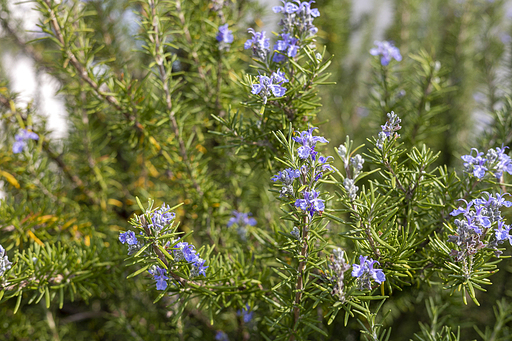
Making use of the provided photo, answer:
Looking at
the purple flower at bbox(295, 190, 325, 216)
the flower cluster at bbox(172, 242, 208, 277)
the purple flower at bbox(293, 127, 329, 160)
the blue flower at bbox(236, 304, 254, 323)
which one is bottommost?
the blue flower at bbox(236, 304, 254, 323)

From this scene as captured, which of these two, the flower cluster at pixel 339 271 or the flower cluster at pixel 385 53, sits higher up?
the flower cluster at pixel 385 53

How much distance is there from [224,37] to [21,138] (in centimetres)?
61

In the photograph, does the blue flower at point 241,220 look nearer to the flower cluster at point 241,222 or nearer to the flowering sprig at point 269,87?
the flower cluster at point 241,222

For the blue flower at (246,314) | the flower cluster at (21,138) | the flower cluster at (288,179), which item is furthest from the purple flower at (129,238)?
the flower cluster at (21,138)

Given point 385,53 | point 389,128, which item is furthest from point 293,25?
point 385,53

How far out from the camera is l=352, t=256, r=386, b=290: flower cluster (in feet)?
1.59

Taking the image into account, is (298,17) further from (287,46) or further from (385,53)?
(385,53)

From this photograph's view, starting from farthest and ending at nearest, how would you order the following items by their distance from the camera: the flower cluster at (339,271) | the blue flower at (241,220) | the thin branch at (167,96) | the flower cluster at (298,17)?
the blue flower at (241,220) < the thin branch at (167,96) < the flower cluster at (298,17) < the flower cluster at (339,271)

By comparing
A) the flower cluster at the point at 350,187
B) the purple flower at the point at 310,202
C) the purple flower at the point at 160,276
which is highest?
the flower cluster at the point at 350,187

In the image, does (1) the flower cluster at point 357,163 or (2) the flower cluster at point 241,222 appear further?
(2) the flower cluster at point 241,222

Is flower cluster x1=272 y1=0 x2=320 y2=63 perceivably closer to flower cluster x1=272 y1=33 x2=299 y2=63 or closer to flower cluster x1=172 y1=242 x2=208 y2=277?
flower cluster x1=272 y1=33 x2=299 y2=63

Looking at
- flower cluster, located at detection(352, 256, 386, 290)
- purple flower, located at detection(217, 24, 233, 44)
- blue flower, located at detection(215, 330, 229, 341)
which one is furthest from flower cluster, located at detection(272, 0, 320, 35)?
blue flower, located at detection(215, 330, 229, 341)

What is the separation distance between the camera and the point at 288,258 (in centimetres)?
76

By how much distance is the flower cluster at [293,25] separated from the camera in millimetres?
589
